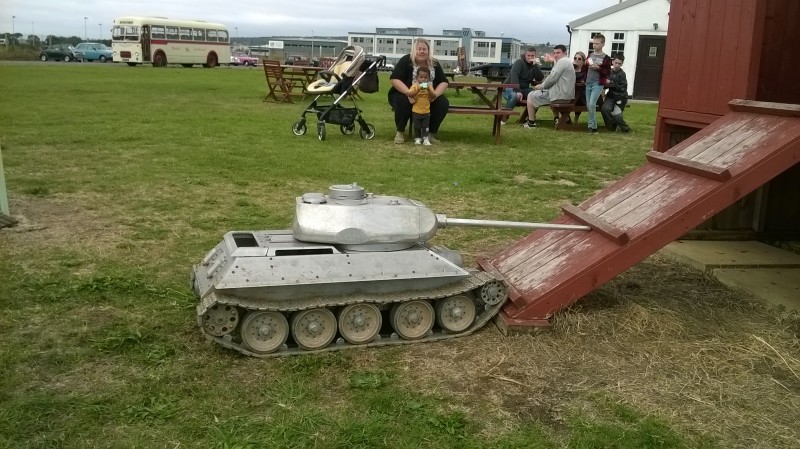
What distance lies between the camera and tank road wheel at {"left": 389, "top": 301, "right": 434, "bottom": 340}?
4.45 m

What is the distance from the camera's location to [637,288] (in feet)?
18.7

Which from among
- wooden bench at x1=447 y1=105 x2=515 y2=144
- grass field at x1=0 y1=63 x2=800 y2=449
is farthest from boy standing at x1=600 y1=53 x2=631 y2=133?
grass field at x1=0 y1=63 x2=800 y2=449

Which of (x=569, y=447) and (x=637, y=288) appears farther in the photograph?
(x=637, y=288)

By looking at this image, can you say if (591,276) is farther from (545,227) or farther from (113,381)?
(113,381)

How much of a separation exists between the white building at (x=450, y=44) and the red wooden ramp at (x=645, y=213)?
2692 inches

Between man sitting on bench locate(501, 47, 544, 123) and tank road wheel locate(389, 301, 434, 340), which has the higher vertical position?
man sitting on bench locate(501, 47, 544, 123)

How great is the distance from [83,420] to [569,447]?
2.15 metres

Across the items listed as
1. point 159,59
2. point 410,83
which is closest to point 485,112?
point 410,83

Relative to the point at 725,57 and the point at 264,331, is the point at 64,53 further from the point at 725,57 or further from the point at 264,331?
the point at 264,331

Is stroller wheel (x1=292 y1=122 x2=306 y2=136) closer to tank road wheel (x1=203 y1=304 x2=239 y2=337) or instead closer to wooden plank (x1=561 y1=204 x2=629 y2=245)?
wooden plank (x1=561 y1=204 x2=629 y2=245)

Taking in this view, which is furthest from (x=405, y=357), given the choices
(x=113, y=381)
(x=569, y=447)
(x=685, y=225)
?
(x=685, y=225)

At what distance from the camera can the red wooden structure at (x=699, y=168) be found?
4691mm

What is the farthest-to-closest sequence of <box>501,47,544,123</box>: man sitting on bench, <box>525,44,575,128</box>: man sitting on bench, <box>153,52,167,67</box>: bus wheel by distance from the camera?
<box>153,52,167,67</box>: bus wheel
<box>501,47,544,123</box>: man sitting on bench
<box>525,44,575,128</box>: man sitting on bench

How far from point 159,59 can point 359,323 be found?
47.0 m
